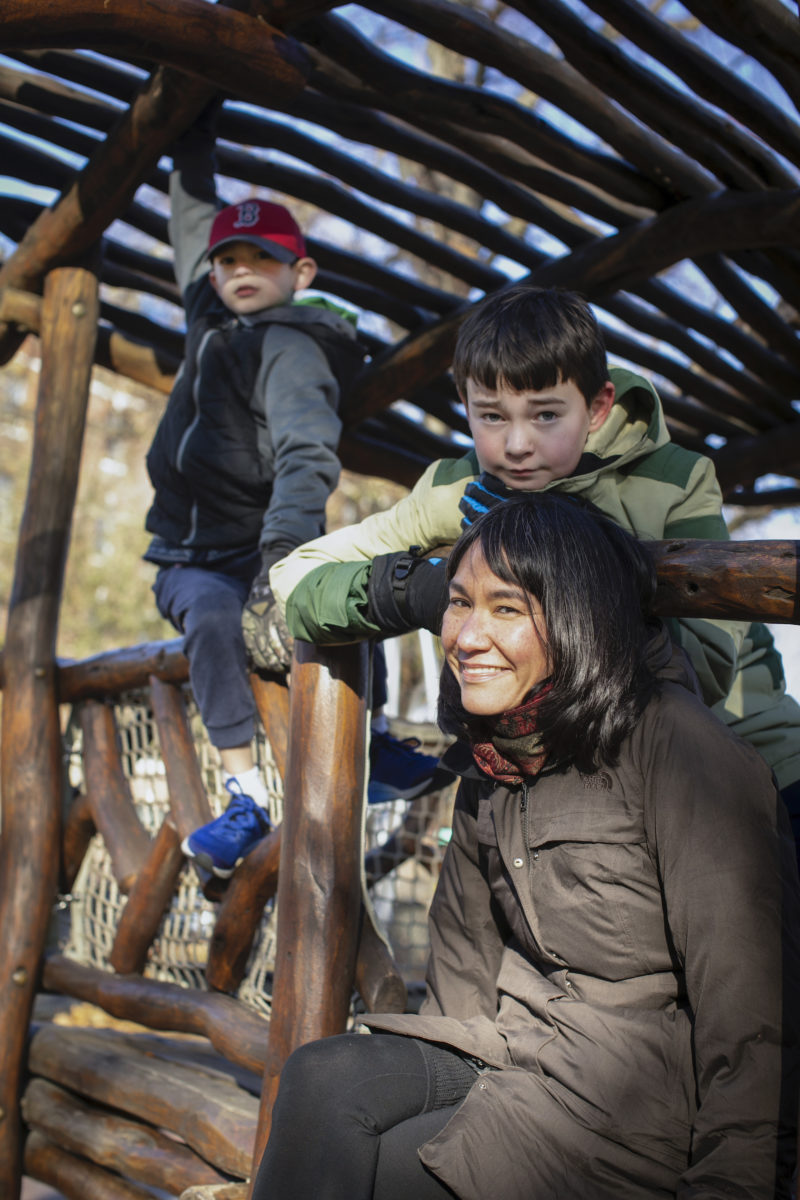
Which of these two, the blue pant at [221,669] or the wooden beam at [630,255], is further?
the wooden beam at [630,255]

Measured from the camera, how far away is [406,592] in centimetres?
194

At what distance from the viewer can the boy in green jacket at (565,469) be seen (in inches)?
76.3

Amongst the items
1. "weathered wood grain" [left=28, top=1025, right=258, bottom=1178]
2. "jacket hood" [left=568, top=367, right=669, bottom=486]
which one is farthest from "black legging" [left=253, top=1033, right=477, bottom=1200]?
"weathered wood grain" [left=28, top=1025, right=258, bottom=1178]

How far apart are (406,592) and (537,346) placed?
0.46 meters

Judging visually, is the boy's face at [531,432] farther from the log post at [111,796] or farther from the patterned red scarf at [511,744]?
the log post at [111,796]

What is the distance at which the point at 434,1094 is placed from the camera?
1606 mm

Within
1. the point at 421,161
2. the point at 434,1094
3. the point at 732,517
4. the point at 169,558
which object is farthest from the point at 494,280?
the point at 732,517

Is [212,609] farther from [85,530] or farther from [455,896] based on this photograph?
[85,530]

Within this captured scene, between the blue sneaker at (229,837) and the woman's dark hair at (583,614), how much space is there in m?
1.47

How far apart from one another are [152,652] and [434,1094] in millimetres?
2078

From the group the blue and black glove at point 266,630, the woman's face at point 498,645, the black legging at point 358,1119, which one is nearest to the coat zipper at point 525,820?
the woman's face at point 498,645

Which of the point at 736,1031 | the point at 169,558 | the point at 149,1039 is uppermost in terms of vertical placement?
the point at 169,558

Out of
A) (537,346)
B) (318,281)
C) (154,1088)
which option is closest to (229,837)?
(154,1088)

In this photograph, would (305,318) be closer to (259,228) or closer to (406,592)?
(259,228)
